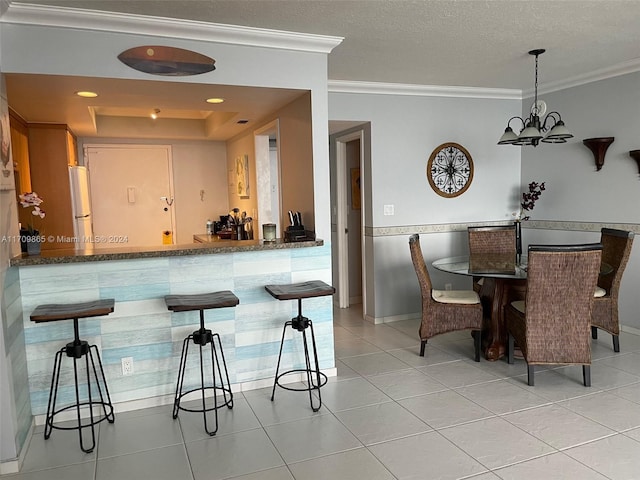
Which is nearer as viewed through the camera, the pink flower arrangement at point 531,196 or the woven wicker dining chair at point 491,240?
the woven wicker dining chair at point 491,240

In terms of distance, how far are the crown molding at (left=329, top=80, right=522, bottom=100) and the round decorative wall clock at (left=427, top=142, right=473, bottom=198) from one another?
1.76 ft

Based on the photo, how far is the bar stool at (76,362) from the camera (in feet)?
8.29

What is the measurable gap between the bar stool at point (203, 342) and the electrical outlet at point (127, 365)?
304 millimetres

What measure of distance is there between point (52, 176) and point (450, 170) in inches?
159

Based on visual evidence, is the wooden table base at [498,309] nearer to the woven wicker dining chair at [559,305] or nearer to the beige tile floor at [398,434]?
the beige tile floor at [398,434]

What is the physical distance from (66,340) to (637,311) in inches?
183

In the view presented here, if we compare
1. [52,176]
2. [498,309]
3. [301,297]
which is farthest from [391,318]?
[52,176]

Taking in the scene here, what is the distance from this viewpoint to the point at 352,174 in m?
5.60

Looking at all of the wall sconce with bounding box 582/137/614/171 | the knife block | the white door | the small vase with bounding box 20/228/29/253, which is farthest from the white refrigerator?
the wall sconce with bounding box 582/137/614/171

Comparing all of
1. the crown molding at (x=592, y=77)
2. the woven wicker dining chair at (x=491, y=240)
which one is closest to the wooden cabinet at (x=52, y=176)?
the woven wicker dining chair at (x=491, y=240)

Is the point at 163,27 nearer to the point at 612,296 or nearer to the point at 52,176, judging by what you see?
the point at 52,176

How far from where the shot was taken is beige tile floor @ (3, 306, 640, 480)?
2.32 m

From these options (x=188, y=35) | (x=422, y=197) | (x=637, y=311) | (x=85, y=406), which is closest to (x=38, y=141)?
(x=188, y=35)

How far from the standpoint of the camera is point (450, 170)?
5.05 meters
